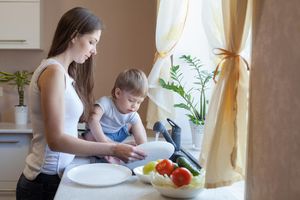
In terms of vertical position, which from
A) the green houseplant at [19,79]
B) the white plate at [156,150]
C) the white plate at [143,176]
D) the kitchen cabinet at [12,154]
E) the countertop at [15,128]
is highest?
the green houseplant at [19,79]

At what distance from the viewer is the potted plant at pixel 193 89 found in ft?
6.82

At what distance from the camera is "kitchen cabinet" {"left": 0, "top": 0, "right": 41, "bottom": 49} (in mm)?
2719

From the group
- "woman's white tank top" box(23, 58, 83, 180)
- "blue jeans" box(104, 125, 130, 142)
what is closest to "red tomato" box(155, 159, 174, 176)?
"woman's white tank top" box(23, 58, 83, 180)

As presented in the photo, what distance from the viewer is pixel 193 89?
2.33 metres

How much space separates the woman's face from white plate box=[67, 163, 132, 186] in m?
0.46

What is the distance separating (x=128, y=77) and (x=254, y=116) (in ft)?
3.02

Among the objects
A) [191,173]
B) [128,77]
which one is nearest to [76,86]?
[128,77]

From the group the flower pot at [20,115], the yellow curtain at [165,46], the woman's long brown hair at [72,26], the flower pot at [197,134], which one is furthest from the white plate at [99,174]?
the flower pot at [20,115]

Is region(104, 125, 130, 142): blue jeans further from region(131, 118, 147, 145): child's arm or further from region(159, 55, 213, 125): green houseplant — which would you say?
region(159, 55, 213, 125): green houseplant

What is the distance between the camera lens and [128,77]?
176cm

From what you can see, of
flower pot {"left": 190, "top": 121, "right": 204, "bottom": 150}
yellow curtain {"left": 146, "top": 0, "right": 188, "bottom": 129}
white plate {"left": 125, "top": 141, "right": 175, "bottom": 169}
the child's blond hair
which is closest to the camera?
white plate {"left": 125, "top": 141, "right": 175, "bottom": 169}

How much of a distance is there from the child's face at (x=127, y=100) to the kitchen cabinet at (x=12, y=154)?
1.15 m

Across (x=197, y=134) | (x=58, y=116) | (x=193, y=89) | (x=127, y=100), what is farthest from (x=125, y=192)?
(x=193, y=89)

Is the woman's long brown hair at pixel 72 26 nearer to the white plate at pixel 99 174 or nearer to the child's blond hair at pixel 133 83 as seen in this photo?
the child's blond hair at pixel 133 83
